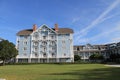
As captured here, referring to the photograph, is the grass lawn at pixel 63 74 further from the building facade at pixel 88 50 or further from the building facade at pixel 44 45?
the building facade at pixel 88 50

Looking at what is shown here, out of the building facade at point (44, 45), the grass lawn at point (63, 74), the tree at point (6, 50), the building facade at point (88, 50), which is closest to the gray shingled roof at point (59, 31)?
the building facade at point (44, 45)

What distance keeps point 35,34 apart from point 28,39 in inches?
173

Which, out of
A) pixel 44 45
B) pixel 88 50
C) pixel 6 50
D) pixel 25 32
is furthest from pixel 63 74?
pixel 88 50

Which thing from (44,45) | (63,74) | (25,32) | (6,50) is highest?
(25,32)

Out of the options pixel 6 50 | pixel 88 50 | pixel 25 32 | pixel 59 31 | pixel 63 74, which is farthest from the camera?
pixel 88 50

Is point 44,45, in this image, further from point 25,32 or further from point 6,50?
point 6,50

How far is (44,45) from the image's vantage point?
98.3 metres

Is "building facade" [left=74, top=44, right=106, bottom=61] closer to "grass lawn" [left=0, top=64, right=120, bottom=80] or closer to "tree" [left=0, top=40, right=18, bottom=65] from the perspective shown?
"tree" [left=0, top=40, right=18, bottom=65]

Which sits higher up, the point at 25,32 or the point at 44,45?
the point at 25,32

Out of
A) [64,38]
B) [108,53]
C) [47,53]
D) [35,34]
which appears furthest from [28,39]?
[108,53]

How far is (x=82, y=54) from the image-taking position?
4771 inches

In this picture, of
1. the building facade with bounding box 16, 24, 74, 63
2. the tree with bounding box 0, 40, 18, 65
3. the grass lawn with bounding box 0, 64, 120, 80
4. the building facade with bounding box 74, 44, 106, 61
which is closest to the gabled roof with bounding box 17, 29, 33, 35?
the building facade with bounding box 16, 24, 74, 63

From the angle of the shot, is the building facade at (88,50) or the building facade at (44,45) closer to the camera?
the building facade at (44,45)

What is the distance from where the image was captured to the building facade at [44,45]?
96625 mm
